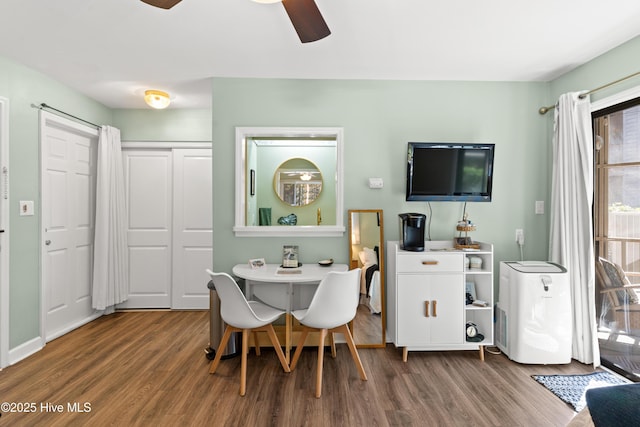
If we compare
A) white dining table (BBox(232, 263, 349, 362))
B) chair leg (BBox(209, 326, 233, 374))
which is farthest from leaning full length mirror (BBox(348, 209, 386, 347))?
chair leg (BBox(209, 326, 233, 374))

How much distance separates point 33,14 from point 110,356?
2648 mm

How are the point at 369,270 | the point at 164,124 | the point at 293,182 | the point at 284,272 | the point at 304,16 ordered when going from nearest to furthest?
the point at 304,16
the point at 284,272
the point at 369,270
the point at 293,182
the point at 164,124

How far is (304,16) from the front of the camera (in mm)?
1801

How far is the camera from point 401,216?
312 cm

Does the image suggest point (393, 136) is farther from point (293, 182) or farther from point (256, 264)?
point (256, 264)

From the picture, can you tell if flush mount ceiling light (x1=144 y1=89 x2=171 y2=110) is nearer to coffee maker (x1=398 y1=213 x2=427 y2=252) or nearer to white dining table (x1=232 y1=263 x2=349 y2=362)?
white dining table (x1=232 y1=263 x2=349 y2=362)

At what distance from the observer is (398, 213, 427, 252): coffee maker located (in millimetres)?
3045


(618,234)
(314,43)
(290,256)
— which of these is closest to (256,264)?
(290,256)

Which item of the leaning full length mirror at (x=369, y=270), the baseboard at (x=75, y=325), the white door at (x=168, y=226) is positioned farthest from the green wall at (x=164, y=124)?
the leaning full length mirror at (x=369, y=270)

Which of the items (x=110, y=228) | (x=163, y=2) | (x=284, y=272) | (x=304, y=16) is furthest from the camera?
(x=110, y=228)

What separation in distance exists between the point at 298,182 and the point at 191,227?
60.9 inches

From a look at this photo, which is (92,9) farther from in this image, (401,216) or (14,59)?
(401,216)

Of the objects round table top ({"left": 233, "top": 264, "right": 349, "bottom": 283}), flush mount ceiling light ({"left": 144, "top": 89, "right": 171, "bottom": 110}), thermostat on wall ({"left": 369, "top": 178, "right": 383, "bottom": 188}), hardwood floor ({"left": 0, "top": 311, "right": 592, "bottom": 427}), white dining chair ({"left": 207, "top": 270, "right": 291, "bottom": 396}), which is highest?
flush mount ceiling light ({"left": 144, "top": 89, "right": 171, "bottom": 110})

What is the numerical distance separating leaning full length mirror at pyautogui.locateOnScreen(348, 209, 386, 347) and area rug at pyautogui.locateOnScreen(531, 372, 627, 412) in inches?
50.3
